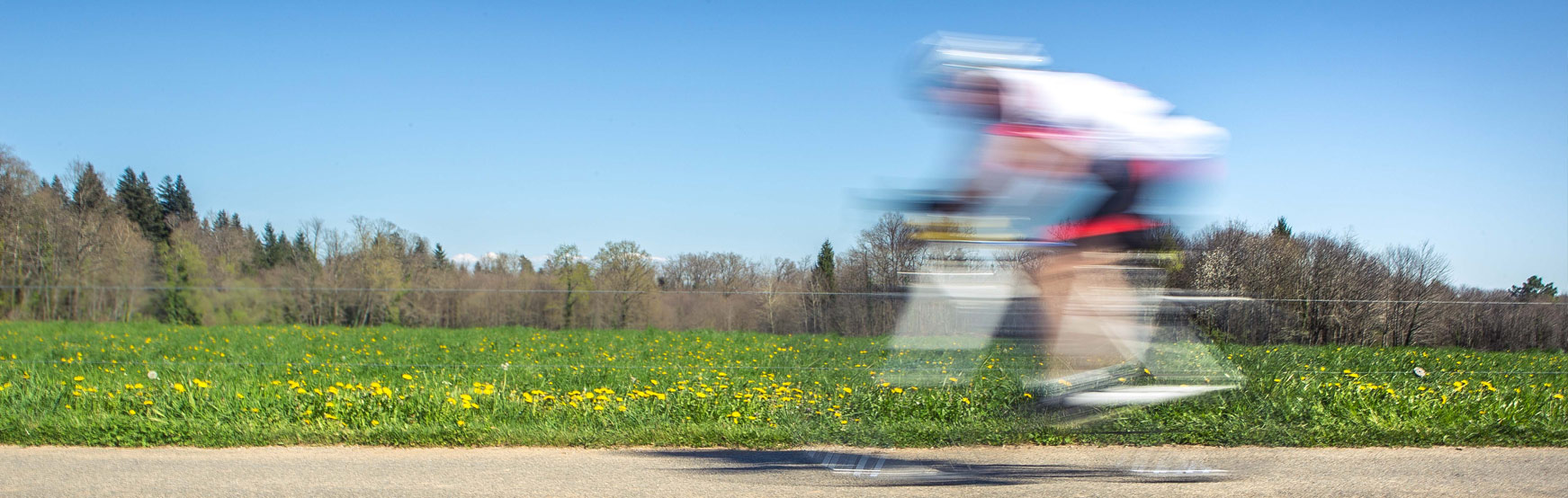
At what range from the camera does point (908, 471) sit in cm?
342

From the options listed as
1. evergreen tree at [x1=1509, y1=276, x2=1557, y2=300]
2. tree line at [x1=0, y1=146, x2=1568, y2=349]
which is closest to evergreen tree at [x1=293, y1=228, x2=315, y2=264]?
tree line at [x1=0, y1=146, x2=1568, y2=349]

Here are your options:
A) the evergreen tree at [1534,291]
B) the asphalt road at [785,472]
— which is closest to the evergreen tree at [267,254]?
the asphalt road at [785,472]

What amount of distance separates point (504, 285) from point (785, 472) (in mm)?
6719

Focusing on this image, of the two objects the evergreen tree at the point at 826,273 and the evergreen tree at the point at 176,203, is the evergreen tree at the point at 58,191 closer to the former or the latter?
the evergreen tree at the point at 176,203

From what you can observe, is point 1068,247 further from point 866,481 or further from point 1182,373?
point 866,481

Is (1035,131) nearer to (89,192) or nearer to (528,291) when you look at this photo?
(528,291)

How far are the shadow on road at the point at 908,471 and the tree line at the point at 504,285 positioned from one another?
308 centimetres

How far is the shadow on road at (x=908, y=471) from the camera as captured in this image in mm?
3246

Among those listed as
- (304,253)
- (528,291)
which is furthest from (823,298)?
(304,253)

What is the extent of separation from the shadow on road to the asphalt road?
10 millimetres

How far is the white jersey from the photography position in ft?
8.61

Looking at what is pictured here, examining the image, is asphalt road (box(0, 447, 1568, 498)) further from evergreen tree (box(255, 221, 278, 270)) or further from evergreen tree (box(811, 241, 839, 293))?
evergreen tree (box(255, 221, 278, 270))

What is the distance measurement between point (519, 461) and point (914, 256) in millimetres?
1949

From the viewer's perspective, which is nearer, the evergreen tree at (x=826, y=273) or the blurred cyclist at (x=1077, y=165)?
the blurred cyclist at (x=1077, y=165)
